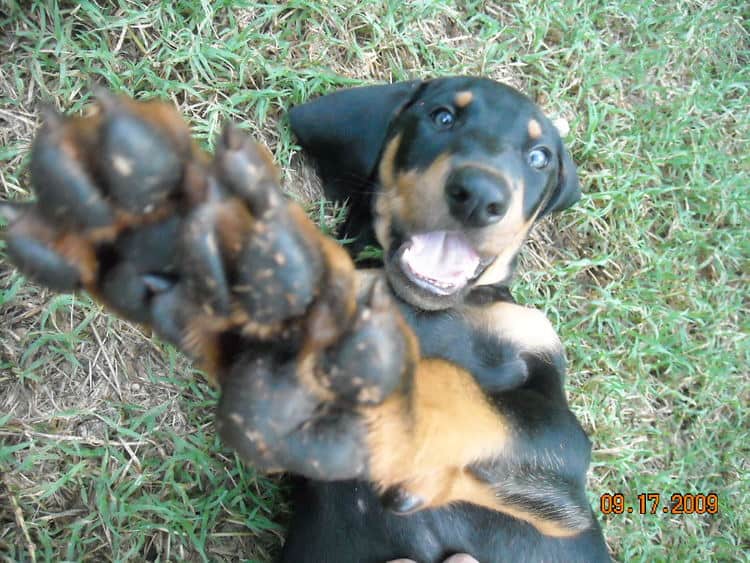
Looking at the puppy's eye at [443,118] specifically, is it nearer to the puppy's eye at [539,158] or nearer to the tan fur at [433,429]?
the puppy's eye at [539,158]

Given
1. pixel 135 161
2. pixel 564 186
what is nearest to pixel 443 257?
pixel 564 186

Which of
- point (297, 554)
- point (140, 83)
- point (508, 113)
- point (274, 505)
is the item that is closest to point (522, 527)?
point (297, 554)

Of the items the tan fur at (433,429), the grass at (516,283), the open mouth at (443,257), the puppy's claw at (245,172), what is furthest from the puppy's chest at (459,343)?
the puppy's claw at (245,172)

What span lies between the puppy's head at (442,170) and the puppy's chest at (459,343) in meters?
0.09

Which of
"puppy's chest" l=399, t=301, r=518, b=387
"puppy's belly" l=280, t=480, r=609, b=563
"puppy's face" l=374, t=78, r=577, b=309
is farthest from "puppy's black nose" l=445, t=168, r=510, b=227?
"puppy's belly" l=280, t=480, r=609, b=563

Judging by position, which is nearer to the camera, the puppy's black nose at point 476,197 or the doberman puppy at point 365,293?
the doberman puppy at point 365,293

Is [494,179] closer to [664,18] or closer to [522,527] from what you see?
[522,527]

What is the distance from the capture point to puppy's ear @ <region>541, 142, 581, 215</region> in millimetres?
2844

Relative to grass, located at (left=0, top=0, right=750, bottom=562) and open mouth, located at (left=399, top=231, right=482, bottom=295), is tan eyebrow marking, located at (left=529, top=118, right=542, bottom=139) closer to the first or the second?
open mouth, located at (left=399, top=231, right=482, bottom=295)

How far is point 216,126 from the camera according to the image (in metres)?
2.85

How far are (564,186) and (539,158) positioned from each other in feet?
0.96

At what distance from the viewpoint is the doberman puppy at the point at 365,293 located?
127 centimetres

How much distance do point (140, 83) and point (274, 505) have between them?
1.81 m
